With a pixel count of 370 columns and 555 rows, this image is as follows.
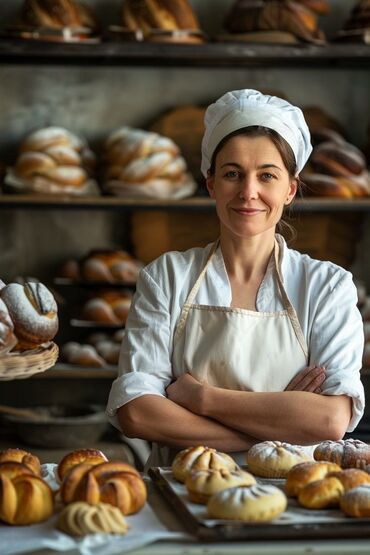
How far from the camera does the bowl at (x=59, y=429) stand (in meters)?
3.34

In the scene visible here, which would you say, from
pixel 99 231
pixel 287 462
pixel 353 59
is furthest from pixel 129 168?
pixel 287 462

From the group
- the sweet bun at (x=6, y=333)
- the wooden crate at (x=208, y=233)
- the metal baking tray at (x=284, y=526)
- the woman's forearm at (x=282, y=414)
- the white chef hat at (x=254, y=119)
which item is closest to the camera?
the metal baking tray at (x=284, y=526)

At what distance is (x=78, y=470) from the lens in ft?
4.58

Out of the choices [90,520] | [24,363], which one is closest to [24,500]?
[90,520]

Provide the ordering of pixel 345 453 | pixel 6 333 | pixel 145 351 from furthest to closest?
pixel 145 351
pixel 345 453
pixel 6 333

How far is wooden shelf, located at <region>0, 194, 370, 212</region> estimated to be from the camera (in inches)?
137

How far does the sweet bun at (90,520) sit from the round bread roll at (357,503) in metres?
0.32

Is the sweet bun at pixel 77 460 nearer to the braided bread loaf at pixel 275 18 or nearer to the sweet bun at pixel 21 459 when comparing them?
the sweet bun at pixel 21 459

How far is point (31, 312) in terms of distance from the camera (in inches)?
61.5

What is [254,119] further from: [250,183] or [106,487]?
[106,487]

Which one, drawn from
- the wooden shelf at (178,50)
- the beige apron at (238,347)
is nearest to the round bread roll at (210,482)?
the beige apron at (238,347)

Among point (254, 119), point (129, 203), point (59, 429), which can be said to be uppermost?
point (254, 119)

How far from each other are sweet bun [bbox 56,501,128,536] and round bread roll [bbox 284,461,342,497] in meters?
0.28

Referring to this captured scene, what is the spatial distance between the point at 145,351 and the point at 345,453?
0.57 m
